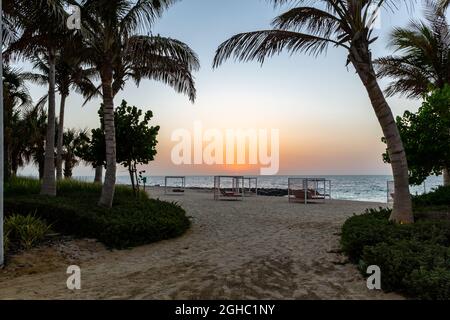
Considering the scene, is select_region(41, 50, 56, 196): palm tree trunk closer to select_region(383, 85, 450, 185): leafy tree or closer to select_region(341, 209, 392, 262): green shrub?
select_region(341, 209, 392, 262): green shrub

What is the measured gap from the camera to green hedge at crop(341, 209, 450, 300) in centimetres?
461

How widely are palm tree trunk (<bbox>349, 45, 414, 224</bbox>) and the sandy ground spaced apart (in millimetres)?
1578

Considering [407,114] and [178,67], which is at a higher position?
[178,67]

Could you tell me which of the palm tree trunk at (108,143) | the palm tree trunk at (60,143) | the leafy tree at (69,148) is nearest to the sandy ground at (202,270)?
the palm tree trunk at (108,143)

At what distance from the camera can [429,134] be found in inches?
372

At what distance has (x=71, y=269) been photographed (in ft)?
21.5

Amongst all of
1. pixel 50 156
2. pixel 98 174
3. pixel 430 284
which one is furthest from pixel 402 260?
pixel 98 174

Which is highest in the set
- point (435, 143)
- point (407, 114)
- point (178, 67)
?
point (178, 67)

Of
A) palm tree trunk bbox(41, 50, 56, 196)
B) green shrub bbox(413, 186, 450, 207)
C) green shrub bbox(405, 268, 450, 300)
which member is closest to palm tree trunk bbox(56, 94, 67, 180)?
palm tree trunk bbox(41, 50, 56, 196)

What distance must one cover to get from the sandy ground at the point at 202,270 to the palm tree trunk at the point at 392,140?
1578 millimetres

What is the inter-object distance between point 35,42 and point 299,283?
33.1 ft

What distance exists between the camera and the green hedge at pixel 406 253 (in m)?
4.61
